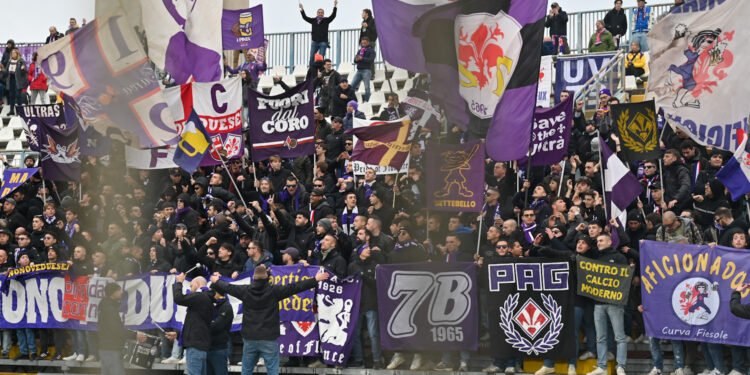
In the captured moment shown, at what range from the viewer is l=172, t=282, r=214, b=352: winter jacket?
11844 millimetres

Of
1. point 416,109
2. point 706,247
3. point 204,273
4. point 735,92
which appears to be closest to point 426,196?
point 416,109

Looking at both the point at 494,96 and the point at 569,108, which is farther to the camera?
the point at 569,108

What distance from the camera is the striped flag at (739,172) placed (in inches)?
466

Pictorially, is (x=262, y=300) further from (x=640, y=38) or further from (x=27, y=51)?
(x=27, y=51)

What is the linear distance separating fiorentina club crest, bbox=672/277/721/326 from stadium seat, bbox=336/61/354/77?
15129mm

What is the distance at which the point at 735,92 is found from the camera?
12195 mm

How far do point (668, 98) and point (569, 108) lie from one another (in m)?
1.94

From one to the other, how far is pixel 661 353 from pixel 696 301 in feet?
2.63

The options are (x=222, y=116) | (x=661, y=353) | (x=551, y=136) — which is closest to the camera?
(x=661, y=353)

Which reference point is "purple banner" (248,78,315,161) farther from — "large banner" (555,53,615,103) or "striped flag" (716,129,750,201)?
"large banner" (555,53,615,103)

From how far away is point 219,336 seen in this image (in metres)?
12.2

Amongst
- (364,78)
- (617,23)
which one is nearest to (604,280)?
(364,78)

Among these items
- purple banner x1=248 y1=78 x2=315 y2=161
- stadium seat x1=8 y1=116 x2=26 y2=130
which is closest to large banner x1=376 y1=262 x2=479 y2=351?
purple banner x1=248 y1=78 x2=315 y2=161

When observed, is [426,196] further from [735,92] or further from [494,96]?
[735,92]
